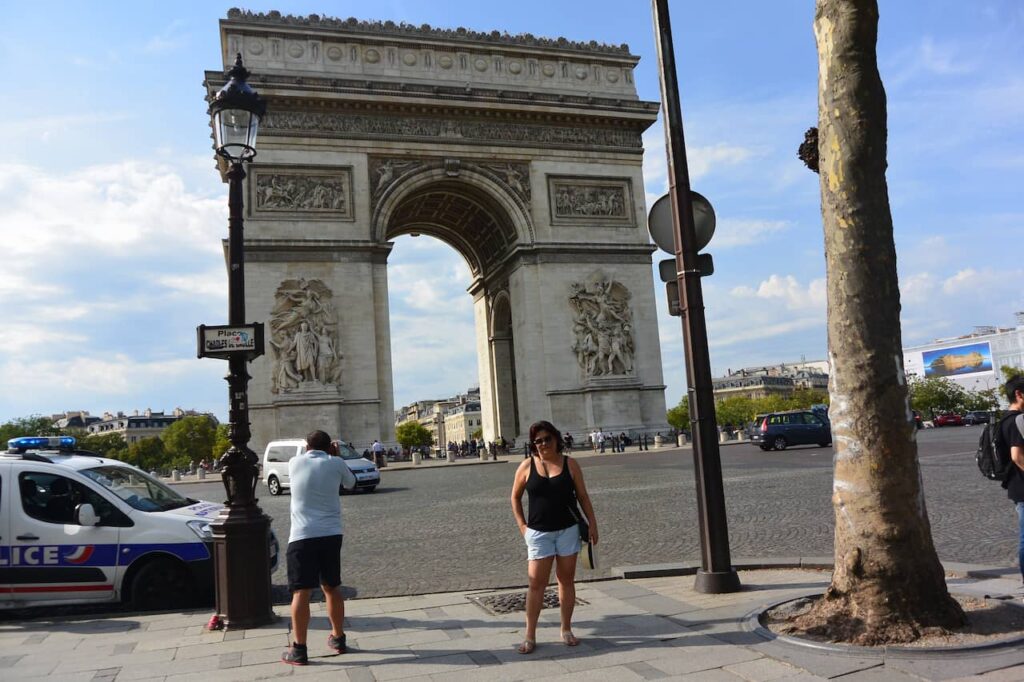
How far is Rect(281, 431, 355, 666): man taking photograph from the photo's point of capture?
4852 millimetres

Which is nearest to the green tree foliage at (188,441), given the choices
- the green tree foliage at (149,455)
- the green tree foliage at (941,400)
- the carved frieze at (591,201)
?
the green tree foliage at (149,455)

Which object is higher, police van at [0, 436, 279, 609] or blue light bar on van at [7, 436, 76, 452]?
blue light bar on van at [7, 436, 76, 452]

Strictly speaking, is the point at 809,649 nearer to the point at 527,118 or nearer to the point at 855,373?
the point at 855,373

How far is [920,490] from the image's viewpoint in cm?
440

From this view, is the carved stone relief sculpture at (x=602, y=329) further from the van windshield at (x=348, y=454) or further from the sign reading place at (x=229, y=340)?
the sign reading place at (x=229, y=340)

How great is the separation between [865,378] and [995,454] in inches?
47.3

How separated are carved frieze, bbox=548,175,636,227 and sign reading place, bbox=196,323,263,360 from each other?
25.8 metres

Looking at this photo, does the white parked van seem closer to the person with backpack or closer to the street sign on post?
the street sign on post

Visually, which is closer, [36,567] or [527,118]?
[36,567]

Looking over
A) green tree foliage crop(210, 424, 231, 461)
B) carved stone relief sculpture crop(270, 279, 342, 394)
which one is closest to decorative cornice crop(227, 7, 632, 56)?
carved stone relief sculpture crop(270, 279, 342, 394)

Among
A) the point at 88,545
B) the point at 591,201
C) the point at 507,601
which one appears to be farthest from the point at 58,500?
the point at 591,201

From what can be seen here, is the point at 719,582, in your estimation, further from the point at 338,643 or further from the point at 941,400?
the point at 941,400

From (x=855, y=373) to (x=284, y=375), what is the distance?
79.4 feet

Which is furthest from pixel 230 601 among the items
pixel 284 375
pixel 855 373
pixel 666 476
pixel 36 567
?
pixel 284 375
